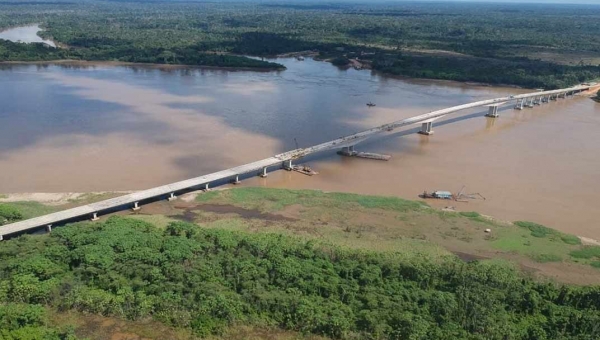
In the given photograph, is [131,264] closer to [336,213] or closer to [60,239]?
[60,239]

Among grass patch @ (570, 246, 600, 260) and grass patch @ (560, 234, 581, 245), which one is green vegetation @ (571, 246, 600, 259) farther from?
grass patch @ (560, 234, 581, 245)

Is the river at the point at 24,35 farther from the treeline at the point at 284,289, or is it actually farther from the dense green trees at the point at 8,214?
the treeline at the point at 284,289

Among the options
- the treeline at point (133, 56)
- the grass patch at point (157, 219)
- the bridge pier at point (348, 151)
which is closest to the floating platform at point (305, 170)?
the bridge pier at point (348, 151)

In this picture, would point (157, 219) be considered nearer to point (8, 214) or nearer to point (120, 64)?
point (8, 214)

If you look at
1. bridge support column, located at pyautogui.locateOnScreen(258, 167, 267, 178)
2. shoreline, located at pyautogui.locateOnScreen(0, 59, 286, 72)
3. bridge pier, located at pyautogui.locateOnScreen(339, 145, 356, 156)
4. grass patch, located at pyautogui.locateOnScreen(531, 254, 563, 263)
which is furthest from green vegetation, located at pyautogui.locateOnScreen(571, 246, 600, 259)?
shoreline, located at pyautogui.locateOnScreen(0, 59, 286, 72)

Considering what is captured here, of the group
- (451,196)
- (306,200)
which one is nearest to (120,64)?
(306,200)

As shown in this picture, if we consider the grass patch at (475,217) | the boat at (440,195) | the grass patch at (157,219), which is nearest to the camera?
the grass patch at (157,219)
